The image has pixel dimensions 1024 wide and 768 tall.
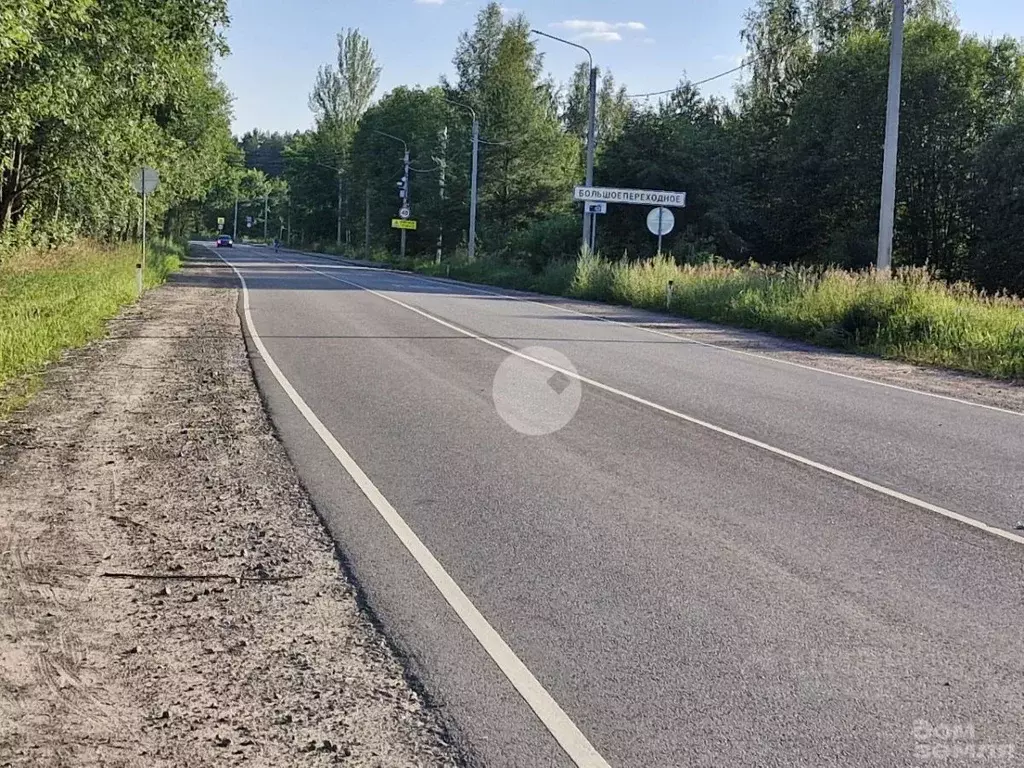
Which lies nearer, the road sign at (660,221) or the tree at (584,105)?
the road sign at (660,221)

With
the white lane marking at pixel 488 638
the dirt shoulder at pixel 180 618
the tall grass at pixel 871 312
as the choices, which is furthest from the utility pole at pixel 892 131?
the white lane marking at pixel 488 638

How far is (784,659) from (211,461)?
5.22 m

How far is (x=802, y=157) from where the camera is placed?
47.2 meters

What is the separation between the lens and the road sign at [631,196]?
3209 cm

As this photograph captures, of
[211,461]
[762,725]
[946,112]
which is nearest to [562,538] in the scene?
[762,725]

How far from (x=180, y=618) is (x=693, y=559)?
2758 millimetres

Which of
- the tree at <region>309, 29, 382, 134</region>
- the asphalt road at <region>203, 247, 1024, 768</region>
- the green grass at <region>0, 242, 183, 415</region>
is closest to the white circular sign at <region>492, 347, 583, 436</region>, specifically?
the asphalt road at <region>203, 247, 1024, 768</region>

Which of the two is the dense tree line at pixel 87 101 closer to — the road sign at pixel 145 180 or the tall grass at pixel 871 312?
the road sign at pixel 145 180

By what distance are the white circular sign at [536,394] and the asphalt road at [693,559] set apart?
0.07 m

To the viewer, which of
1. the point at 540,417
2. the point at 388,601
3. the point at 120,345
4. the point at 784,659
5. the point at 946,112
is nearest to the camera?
the point at 784,659

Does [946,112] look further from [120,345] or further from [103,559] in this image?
[103,559]

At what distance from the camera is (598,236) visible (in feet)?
143

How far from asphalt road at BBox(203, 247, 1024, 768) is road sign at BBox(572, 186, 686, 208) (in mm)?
20077

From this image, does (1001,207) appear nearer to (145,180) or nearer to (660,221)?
(660,221)
